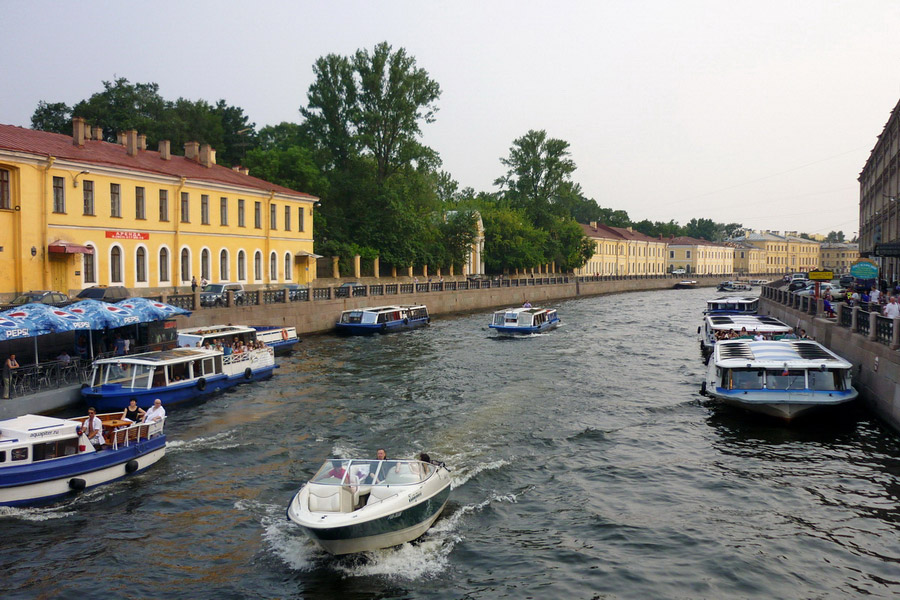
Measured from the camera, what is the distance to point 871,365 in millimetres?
23047

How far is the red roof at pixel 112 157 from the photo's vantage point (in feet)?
121

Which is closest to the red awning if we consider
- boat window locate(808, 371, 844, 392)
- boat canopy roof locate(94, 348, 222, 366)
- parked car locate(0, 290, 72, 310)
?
parked car locate(0, 290, 72, 310)

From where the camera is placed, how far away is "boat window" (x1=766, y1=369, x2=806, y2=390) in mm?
22583

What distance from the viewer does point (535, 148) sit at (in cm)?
10381

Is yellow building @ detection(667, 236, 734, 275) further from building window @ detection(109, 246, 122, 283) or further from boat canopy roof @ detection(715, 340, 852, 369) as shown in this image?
boat canopy roof @ detection(715, 340, 852, 369)

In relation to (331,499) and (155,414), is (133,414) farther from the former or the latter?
(331,499)

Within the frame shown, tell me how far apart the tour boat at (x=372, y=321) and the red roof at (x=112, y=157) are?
39.5ft

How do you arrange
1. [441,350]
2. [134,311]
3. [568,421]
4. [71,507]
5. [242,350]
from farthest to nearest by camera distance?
[441,350] → [242,350] → [134,311] → [568,421] → [71,507]

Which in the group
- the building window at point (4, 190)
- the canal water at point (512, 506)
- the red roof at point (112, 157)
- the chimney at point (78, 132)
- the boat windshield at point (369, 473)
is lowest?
the canal water at point (512, 506)

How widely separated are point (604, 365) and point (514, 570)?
78.8 ft

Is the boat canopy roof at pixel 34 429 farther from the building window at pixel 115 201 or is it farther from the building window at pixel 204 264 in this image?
the building window at pixel 204 264

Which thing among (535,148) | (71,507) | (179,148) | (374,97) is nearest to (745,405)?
(71,507)

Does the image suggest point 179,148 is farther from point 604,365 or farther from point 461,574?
point 461,574

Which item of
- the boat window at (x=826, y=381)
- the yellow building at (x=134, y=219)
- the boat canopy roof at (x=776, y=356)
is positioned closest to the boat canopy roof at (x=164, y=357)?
the yellow building at (x=134, y=219)
